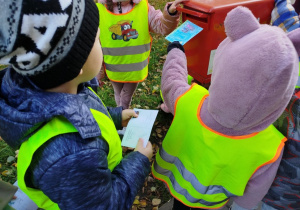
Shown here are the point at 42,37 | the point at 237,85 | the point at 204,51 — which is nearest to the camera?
the point at 42,37

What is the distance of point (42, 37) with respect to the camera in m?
0.76

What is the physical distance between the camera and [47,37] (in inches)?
30.2

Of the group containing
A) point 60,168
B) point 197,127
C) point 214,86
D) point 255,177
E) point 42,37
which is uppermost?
point 42,37

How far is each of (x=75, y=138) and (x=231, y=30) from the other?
Answer: 797 millimetres

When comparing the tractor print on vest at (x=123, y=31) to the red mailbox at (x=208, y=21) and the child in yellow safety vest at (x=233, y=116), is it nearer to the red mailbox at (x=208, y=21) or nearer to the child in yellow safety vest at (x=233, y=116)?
the red mailbox at (x=208, y=21)

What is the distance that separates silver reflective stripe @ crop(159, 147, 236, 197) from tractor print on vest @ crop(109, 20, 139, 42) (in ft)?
4.65

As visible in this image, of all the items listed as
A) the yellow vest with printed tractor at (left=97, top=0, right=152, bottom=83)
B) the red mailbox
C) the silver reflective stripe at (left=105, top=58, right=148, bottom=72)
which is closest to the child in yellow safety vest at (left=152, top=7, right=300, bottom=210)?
the red mailbox

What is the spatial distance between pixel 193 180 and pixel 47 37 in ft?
3.59

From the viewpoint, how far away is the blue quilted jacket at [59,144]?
0.86m

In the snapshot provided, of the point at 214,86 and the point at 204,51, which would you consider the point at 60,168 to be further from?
the point at 204,51

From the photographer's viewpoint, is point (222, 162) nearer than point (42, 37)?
No

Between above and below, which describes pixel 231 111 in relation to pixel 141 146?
above

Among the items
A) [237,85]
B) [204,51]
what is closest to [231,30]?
[237,85]

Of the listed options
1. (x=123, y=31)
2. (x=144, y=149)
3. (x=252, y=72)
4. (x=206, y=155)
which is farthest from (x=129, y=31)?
(x=252, y=72)
